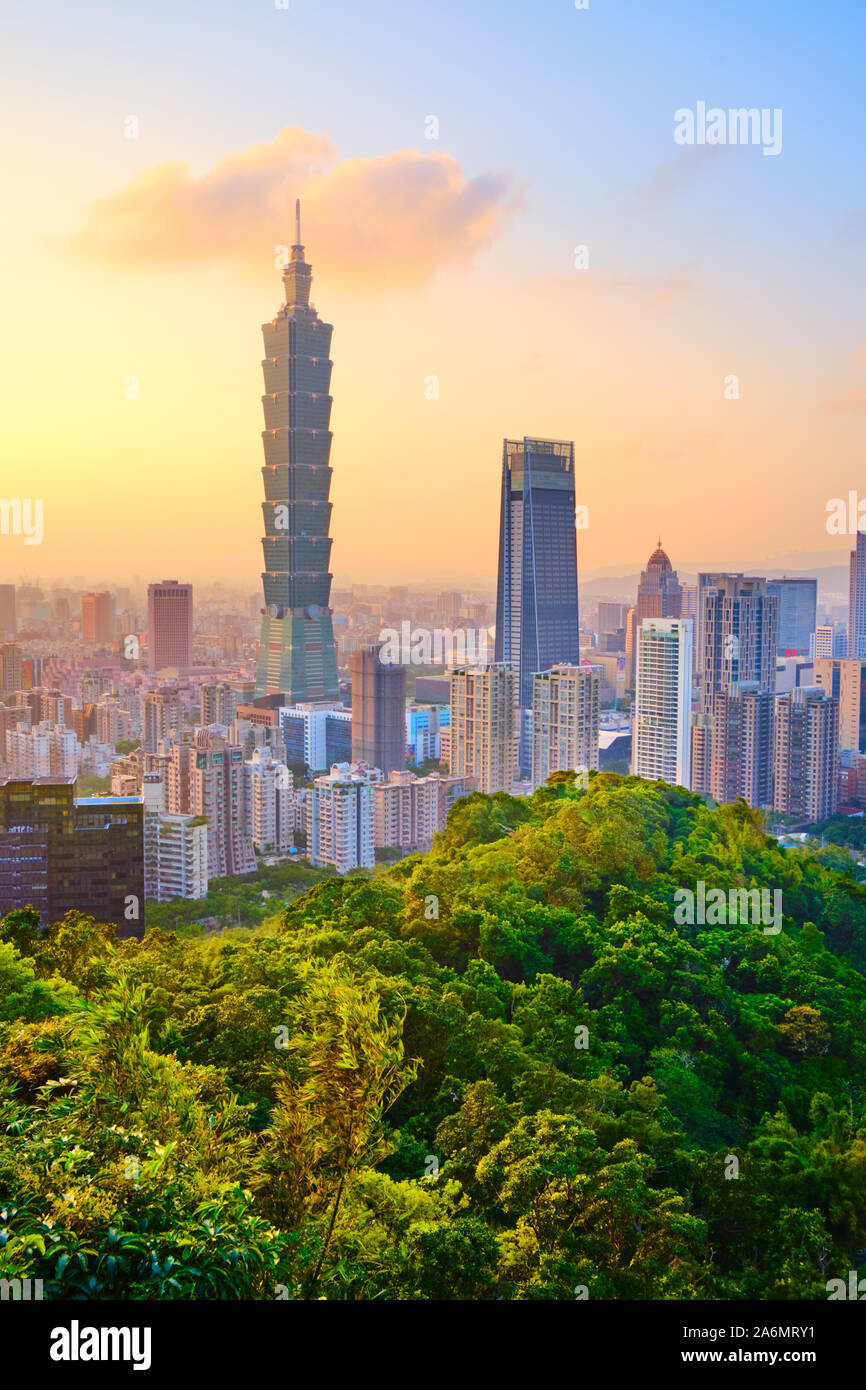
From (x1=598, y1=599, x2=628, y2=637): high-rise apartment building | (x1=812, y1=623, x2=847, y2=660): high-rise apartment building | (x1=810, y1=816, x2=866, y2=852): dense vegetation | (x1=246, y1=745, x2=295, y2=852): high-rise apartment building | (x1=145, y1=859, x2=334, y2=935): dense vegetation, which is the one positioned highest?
(x1=598, y1=599, x2=628, y2=637): high-rise apartment building

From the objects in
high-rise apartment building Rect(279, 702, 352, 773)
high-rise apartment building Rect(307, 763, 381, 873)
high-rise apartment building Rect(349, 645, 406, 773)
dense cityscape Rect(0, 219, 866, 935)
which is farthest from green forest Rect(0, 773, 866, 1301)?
high-rise apartment building Rect(279, 702, 352, 773)

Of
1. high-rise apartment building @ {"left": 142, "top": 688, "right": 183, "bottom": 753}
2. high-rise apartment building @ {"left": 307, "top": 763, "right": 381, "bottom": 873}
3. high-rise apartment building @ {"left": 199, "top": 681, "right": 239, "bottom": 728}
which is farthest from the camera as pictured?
high-rise apartment building @ {"left": 199, "top": 681, "right": 239, "bottom": 728}

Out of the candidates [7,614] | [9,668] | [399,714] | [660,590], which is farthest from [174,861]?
[660,590]

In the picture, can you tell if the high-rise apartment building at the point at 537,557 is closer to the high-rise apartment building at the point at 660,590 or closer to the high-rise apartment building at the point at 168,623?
the high-rise apartment building at the point at 660,590

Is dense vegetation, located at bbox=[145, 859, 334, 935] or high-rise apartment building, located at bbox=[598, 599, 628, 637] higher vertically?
high-rise apartment building, located at bbox=[598, 599, 628, 637]

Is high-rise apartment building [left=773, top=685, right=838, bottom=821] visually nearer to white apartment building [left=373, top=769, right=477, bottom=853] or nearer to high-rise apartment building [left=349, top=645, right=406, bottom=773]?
white apartment building [left=373, top=769, right=477, bottom=853]

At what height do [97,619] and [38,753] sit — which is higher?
[97,619]

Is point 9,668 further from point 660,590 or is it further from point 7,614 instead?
point 660,590
